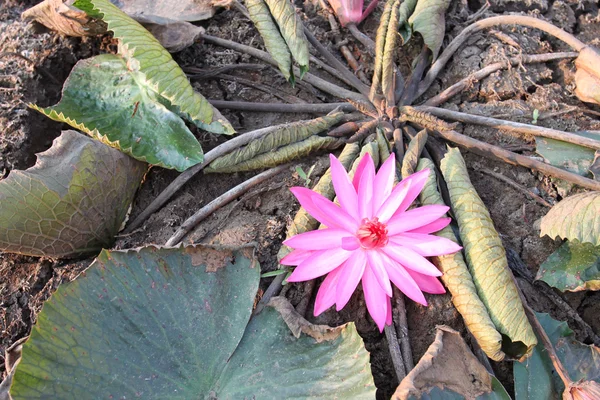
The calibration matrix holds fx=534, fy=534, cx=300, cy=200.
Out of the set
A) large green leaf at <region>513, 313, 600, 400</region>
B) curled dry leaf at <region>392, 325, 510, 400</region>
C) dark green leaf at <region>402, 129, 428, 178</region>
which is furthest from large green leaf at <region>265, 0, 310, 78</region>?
large green leaf at <region>513, 313, 600, 400</region>

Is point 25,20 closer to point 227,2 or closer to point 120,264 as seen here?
point 227,2

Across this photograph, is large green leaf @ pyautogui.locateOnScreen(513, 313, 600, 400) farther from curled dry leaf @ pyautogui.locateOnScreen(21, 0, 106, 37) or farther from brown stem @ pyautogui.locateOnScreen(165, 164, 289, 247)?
curled dry leaf @ pyautogui.locateOnScreen(21, 0, 106, 37)

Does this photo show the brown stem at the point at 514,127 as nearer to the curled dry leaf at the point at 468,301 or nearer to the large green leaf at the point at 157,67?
the curled dry leaf at the point at 468,301

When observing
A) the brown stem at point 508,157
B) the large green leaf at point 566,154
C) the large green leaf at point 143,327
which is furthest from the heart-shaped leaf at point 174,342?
the large green leaf at point 566,154

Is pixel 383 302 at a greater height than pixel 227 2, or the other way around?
pixel 227 2

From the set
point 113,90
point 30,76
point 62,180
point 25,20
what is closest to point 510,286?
point 62,180
